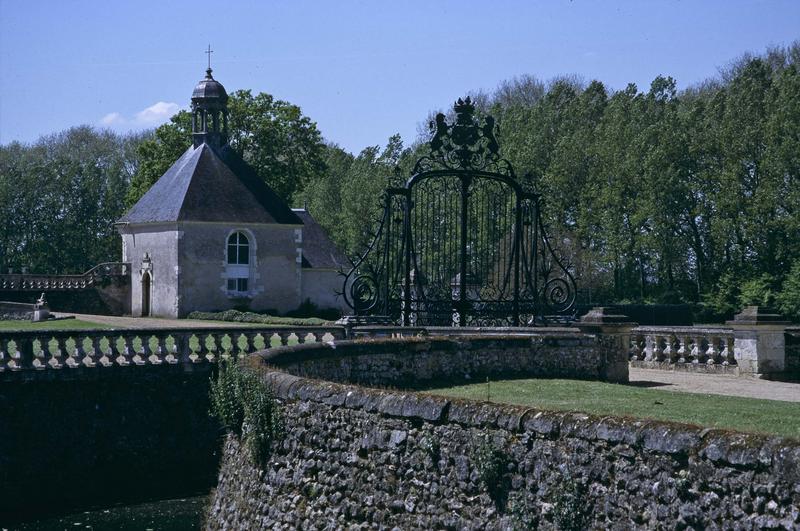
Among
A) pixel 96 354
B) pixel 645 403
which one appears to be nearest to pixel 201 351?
pixel 96 354

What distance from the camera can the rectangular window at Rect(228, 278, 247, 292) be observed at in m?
42.9

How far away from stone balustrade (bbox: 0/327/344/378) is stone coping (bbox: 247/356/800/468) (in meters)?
8.82

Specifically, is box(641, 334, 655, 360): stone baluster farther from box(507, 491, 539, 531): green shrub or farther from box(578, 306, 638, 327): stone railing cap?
box(507, 491, 539, 531): green shrub

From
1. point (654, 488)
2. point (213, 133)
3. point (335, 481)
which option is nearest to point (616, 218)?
point (213, 133)

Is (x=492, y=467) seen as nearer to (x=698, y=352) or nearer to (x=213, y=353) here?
(x=698, y=352)

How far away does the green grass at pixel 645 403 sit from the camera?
12.4 m

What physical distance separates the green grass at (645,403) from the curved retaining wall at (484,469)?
181 cm

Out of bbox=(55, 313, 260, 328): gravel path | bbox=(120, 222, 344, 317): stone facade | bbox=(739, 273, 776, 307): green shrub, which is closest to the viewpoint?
bbox=(55, 313, 260, 328): gravel path

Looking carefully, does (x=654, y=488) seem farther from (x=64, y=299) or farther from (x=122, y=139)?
(x=122, y=139)

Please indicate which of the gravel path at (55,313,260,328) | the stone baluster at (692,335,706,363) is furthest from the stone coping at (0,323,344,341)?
the gravel path at (55,313,260,328)

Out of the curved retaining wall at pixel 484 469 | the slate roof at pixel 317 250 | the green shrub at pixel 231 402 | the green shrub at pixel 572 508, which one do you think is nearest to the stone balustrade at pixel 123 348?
the green shrub at pixel 231 402

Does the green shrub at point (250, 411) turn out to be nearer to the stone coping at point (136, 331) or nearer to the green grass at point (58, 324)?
the stone coping at point (136, 331)

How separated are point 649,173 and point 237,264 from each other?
49.7 ft

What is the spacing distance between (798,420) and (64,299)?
116 feet
